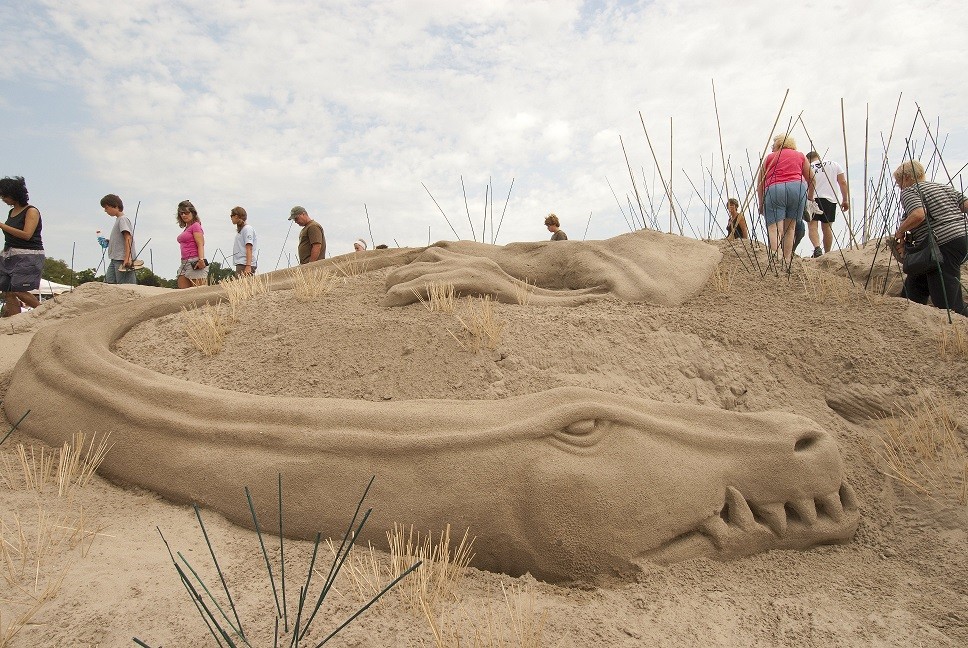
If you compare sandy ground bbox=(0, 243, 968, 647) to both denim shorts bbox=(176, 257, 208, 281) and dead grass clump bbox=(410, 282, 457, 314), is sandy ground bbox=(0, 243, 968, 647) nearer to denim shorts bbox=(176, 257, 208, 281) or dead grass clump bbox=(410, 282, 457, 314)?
dead grass clump bbox=(410, 282, 457, 314)

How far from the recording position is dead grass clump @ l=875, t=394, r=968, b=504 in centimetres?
305

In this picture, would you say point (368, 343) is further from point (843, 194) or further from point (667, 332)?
point (843, 194)

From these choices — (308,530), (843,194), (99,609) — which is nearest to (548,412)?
(308,530)

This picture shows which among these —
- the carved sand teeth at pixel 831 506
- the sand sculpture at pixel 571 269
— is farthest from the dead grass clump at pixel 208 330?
the carved sand teeth at pixel 831 506

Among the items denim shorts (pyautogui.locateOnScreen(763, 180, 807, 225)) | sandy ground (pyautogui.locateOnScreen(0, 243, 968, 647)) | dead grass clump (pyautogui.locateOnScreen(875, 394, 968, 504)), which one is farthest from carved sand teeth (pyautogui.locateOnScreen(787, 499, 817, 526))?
denim shorts (pyautogui.locateOnScreen(763, 180, 807, 225))

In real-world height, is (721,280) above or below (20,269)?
below

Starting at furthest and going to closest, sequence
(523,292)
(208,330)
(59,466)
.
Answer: (523,292), (208,330), (59,466)

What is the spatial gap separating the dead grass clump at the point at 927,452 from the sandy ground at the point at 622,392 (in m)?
0.05

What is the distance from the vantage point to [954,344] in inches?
147

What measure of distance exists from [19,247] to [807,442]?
583 centimetres

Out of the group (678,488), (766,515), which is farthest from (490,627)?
(766,515)

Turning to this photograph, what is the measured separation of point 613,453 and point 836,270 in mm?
4004

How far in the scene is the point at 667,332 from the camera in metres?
3.67

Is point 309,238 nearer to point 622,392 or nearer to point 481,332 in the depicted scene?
point 481,332
